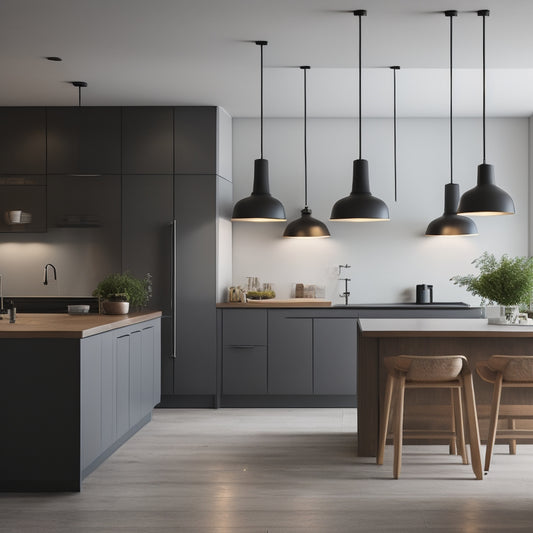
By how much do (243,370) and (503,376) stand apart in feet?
10.1

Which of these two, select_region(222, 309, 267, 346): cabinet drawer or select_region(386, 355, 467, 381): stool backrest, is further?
select_region(222, 309, 267, 346): cabinet drawer

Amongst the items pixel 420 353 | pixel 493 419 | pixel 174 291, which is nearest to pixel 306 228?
pixel 174 291

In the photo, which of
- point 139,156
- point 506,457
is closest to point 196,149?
point 139,156

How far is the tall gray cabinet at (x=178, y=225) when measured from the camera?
Result: 7.07 metres

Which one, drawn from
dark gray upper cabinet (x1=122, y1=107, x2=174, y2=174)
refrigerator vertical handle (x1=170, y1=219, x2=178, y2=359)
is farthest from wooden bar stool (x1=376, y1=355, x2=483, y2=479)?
dark gray upper cabinet (x1=122, y1=107, x2=174, y2=174)

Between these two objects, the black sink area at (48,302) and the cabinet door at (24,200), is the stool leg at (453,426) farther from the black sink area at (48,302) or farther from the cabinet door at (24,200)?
the cabinet door at (24,200)

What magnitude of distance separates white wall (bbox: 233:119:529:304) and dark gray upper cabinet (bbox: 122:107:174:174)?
40.2 inches

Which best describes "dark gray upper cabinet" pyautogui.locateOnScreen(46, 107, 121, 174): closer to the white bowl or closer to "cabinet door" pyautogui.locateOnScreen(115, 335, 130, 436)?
the white bowl

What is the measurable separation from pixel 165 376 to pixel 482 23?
4226 mm

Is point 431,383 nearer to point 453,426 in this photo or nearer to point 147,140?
point 453,426

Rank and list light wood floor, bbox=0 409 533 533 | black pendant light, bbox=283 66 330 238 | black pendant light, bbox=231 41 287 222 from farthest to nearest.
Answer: black pendant light, bbox=283 66 330 238, black pendant light, bbox=231 41 287 222, light wood floor, bbox=0 409 533 533

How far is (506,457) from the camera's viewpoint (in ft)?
16.8

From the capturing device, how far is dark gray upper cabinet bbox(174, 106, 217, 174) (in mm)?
7086

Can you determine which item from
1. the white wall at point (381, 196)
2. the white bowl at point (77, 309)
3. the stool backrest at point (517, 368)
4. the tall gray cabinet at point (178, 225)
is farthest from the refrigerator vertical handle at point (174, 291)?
the stool backrest at point (517, 368)
